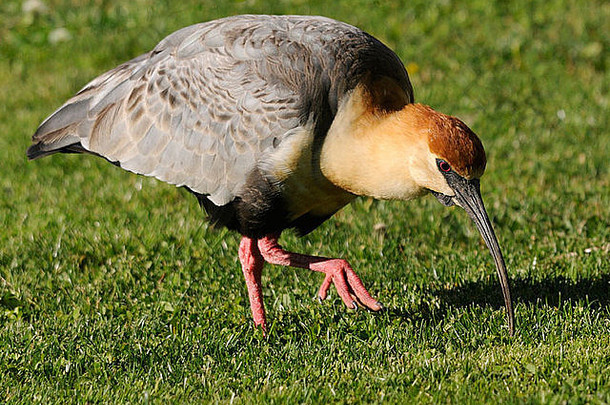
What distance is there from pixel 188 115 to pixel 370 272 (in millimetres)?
1553

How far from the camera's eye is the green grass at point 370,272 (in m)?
4.27

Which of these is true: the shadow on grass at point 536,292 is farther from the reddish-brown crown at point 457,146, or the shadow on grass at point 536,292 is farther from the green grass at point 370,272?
the reddish-brown crown at point 457,146

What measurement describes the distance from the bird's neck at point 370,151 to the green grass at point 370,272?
814 mm

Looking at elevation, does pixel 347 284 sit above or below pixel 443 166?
below

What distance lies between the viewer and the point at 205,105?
5125mm

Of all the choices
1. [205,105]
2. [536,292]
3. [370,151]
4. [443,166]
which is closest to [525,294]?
[536,292]

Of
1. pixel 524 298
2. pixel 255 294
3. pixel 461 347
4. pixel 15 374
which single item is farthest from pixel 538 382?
pixel 15 374

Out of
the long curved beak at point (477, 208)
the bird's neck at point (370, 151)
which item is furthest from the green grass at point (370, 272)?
the bird's neck at point (370, 151)

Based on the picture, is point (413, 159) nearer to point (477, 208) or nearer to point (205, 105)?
point (477, 208)

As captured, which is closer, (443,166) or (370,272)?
(443,166)

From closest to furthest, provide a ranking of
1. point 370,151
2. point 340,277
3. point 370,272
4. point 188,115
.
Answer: point 370,151 < point 340,277 < point 188,115 < point 370,272

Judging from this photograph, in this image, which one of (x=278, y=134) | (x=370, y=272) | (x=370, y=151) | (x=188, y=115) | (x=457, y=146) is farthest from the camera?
(x=370, y=272)

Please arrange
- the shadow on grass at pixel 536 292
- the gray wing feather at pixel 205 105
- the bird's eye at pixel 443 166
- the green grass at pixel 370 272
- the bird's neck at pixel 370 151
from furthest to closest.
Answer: the shadow on grass at pixel 536 292
the gray wing feather at pixel 205 105
the bird's neck at pixel 370 151
the bird's eye at pixel 443 166
the green grass at pixel 370 272

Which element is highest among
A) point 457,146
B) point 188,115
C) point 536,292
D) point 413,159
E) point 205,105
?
point 457,146
